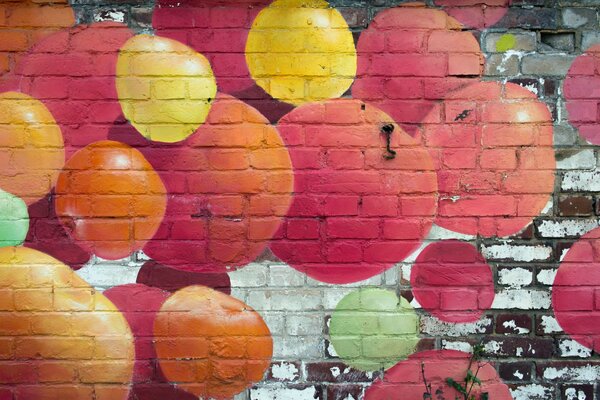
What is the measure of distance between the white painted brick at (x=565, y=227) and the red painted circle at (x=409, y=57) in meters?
0.68

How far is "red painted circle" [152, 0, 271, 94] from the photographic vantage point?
2.09 meters

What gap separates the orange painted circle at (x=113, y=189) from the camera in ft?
6.87

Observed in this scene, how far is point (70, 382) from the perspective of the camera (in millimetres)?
2119

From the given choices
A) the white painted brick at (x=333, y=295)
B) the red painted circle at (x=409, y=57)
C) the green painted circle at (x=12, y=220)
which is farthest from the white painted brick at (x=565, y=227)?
the green painted circle at (x=12, y=220)

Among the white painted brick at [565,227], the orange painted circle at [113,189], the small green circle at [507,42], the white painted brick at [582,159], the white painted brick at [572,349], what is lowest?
the white painted brick at [572,349]

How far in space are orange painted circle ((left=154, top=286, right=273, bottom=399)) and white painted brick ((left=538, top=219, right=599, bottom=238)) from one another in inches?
48.1

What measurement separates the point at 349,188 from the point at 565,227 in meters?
0.91

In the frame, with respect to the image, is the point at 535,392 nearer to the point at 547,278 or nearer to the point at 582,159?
the point at 547,278

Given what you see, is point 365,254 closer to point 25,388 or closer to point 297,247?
point 297,247

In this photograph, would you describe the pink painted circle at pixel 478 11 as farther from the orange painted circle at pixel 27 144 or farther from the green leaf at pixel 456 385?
the orange painted circle at pixel 27 144

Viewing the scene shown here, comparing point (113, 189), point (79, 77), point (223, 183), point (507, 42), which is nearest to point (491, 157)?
point (507, 42)

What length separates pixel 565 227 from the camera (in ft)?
6.94

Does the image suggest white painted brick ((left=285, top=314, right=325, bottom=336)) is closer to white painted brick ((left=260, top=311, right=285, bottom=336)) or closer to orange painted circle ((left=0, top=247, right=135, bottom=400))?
white painted brick ((left=260, top=311, right=285, bottom=336))

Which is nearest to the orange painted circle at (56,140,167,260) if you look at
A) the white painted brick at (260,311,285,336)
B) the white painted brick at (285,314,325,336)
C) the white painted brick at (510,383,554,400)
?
the white painted brick at (260,311,285,336)
